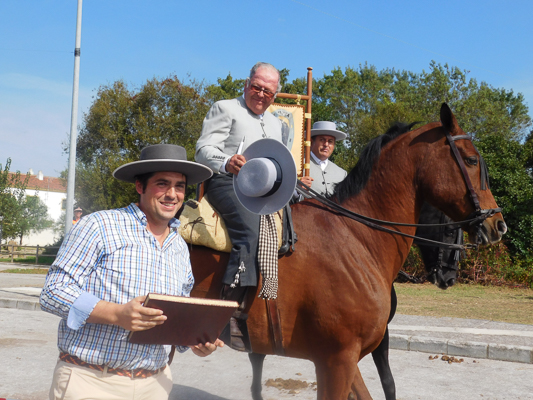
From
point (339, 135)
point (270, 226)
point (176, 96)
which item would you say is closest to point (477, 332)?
point (339, 135)

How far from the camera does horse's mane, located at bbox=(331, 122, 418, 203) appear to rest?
395cm

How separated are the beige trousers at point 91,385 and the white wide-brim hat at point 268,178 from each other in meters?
1.31

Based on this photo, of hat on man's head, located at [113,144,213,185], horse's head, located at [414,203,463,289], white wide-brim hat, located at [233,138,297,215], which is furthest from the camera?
horse's head, located at [414,203,463,289]

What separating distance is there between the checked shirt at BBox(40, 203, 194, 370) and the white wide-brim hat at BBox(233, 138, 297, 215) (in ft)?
3.23

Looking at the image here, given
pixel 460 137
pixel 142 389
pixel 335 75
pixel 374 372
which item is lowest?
pixel 374 372

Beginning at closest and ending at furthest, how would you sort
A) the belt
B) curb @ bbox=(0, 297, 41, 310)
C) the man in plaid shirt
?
the man in plaid shirt < the belt < curb @ bbox=(0, 297, 41, 310)

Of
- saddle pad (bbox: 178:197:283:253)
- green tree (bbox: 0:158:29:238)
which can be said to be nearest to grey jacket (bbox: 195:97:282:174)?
saddle pad (bbox: 178:197:283:253)

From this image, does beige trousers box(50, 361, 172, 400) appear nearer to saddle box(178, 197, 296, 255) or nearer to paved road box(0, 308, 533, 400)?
saddle box(178, 197, 296, 255)

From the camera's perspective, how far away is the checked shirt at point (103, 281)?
212 centimetres

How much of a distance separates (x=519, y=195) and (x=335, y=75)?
A: 3104 cm

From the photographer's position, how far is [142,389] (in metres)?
2.34

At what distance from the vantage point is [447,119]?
3803mm

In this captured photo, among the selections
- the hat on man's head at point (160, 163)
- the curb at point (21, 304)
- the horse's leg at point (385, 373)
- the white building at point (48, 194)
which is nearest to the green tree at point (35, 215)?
the white building at point (48, 194)

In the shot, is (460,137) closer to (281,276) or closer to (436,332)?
(281,276)
